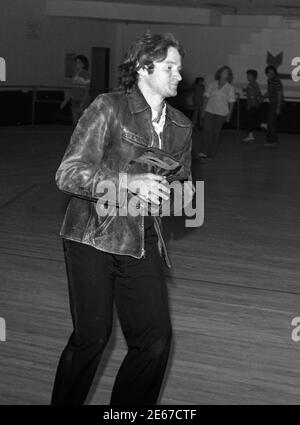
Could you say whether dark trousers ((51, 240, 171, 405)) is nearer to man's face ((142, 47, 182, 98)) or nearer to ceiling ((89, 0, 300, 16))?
man's face ((142, 47, 182, 98))

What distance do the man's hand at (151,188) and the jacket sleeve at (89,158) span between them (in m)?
0.10

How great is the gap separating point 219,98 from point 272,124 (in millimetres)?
4264

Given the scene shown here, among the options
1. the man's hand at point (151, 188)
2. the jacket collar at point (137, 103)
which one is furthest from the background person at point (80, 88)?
the man's hand at point (151, 188)

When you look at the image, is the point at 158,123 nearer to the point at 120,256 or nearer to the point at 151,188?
the point at 151,188

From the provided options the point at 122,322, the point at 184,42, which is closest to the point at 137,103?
the point at 122,322

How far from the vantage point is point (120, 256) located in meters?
3.21

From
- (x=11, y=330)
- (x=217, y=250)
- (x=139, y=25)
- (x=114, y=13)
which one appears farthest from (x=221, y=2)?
(x=11, y=330)

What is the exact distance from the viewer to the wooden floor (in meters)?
4.25

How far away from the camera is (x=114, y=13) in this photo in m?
22.3

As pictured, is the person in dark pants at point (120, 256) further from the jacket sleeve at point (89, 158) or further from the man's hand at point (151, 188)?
the man's hand at point (151, 188)

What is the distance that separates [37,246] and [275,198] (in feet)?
13.9

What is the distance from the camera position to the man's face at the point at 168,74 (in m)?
3.19

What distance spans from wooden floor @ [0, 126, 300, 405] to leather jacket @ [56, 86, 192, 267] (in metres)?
1.08
